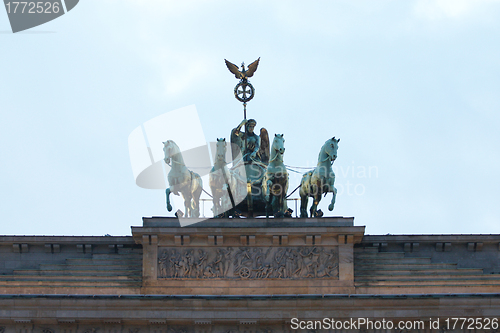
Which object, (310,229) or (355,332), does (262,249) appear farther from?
(355,332)

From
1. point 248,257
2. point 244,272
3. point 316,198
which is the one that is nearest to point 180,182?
point 248,257

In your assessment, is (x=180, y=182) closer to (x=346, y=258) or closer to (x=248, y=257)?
(x=248, y=257)

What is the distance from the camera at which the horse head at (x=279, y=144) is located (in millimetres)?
36781

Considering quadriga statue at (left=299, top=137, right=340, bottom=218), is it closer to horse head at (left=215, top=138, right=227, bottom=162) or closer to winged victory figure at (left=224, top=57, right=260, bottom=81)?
horse head at (left=215, top=138, right=227, bottom=162)

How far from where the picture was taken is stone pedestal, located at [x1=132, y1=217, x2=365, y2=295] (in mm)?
35625

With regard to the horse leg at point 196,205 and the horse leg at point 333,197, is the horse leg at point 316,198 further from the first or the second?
the horse leg at point 196,205

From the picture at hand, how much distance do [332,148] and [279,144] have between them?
1702 millimetres

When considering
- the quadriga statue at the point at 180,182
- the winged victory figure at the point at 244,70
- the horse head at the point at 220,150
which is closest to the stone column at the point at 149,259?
the quadriga statue at the point at 180,182

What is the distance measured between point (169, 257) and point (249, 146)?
19.1 ft

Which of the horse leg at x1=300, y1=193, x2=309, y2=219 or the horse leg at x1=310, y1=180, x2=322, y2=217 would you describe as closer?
the horse leg at x1=310, y1=180, x2=322, y2=217

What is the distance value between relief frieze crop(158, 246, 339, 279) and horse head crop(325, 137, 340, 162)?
2974mm

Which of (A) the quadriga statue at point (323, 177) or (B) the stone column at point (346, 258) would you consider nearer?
(B) the stone column at point (346, 258)

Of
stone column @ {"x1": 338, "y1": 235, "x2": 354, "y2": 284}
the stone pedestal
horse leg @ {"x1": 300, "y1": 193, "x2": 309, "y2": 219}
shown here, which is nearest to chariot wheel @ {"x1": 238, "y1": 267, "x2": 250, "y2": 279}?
the stone pedestal

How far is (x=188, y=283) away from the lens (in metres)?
35.7
